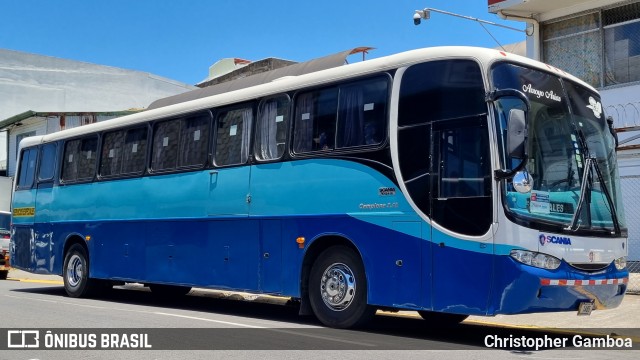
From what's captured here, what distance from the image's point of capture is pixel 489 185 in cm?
812

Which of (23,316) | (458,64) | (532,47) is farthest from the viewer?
(532,47)

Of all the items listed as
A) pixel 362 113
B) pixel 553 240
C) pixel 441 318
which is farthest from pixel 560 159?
pixel 441 318

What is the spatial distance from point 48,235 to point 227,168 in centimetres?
649

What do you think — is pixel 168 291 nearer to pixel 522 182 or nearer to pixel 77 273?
pixel 77 273

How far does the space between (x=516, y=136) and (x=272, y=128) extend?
14.0ft

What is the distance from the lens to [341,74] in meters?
10.2

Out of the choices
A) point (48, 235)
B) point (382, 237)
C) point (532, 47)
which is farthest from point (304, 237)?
point (532, 47)

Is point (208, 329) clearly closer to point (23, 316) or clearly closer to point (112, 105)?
point (23, 316)

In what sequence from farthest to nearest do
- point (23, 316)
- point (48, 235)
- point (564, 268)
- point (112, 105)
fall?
point (112, 105), point (48, 235), point (23, 316), point (564, 268)

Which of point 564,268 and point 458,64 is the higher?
point 458,64

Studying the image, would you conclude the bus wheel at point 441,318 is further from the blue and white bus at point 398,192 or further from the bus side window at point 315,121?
the bus side window at point 315,121

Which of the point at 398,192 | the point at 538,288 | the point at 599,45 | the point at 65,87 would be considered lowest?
the point at 538,288

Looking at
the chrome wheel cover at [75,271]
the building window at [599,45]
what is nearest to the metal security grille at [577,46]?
the building window at [599,45]

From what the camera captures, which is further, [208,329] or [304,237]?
[304,237]
